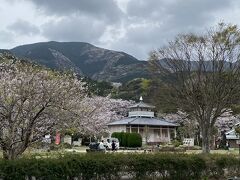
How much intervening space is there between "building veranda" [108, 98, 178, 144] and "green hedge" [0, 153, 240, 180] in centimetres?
4318

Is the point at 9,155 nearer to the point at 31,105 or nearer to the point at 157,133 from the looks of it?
the point at 31,105

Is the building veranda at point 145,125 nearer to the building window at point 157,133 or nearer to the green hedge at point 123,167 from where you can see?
the building window at point 157,133

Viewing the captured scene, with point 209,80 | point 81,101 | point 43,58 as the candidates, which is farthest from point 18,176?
point 43,58

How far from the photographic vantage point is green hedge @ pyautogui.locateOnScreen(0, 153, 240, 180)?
12.2 meters

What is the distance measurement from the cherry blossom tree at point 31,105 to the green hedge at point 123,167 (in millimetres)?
1013

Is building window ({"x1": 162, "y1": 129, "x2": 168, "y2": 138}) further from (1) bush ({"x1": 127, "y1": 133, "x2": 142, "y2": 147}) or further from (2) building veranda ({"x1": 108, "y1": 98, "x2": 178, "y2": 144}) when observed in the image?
(1) bush ({"x1": 127, "y1": 133, "x2": 142, "y2": 147})

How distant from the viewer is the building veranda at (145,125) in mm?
61531

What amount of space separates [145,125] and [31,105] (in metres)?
48.8

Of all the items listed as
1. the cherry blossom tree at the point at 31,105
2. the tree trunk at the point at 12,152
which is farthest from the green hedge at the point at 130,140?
the tree trunk at the point at 12,152

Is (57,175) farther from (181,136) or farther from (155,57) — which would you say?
(181,136)

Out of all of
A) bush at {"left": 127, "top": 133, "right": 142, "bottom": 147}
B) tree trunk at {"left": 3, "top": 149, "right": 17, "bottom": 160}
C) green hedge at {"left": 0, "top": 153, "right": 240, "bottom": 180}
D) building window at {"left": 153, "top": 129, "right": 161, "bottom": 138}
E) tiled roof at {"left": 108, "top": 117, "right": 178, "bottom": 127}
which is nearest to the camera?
green hedge at {"left": 0, "top": 153, "right": 240, "bottom": 180}

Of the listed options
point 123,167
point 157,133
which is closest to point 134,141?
Result: point 157,133

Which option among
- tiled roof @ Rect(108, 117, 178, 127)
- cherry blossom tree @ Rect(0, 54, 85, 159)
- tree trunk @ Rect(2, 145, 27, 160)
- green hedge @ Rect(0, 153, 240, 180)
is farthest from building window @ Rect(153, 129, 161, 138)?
tree trunk @ Rect(2, 145, 27, 160)

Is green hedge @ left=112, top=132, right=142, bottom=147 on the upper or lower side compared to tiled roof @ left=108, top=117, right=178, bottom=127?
lower
